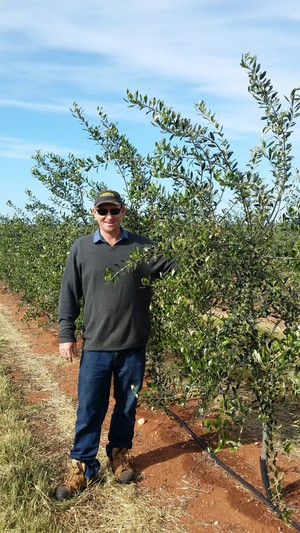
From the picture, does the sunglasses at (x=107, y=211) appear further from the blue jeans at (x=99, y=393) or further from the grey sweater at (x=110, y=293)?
the blue jeans at (x=99, y=393)

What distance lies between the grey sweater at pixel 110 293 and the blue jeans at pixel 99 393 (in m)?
0.13

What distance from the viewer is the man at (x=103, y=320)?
3.80 m

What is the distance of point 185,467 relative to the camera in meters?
4.33

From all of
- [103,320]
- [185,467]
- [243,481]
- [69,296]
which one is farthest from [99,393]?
[243,481]

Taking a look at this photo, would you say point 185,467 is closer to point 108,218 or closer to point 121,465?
point 121,465

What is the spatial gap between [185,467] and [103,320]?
1667 millimetres

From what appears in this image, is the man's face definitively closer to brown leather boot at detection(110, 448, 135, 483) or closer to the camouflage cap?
the camouflage cap

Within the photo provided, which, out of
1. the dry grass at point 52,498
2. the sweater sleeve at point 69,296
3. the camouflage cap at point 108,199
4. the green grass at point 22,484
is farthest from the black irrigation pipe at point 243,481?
the camouflage cap at point 108,199

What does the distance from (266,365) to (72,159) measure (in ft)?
17.4

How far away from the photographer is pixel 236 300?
11.5ft

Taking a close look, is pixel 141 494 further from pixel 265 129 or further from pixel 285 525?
pixel 265 129

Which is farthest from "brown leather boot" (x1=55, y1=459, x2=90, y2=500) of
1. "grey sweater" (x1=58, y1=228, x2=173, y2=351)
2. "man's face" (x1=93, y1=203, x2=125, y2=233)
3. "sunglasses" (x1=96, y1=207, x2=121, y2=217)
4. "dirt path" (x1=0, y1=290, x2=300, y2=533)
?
"sunglasses" (x1=96, y1=207, x2=121, y2=217)

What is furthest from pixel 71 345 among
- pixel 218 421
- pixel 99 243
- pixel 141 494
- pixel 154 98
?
pixel 154 98

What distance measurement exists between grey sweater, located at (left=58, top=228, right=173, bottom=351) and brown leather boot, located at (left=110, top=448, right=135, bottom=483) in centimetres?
100
